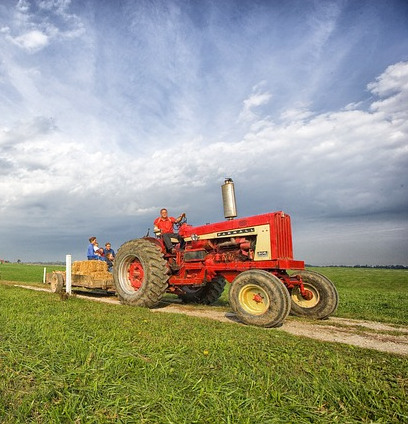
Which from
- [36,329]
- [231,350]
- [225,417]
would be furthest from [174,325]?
[225,417]

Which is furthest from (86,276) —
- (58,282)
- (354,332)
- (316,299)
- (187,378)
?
(187,378)

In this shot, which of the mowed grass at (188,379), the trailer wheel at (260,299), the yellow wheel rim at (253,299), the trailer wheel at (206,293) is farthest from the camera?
the trailer wheel at (206,293)

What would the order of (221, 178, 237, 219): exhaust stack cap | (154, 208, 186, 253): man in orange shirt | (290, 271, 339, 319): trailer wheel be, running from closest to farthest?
1. (290, 271, 339, 319): trailer wheel
2. (221, 178, 237, 219): exhaust stack cap
3. (154, 208, 186, 253): man in orange shirt

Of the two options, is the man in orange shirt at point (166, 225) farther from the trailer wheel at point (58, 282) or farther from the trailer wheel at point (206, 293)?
the trailer wheel at point (58, 282)

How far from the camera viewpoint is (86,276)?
33.0 ft

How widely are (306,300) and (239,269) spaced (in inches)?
69.3

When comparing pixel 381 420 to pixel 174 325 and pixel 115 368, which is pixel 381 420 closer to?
pixel 115 368

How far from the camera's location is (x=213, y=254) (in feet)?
25.8

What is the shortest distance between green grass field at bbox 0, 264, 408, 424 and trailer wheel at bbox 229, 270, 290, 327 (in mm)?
1140

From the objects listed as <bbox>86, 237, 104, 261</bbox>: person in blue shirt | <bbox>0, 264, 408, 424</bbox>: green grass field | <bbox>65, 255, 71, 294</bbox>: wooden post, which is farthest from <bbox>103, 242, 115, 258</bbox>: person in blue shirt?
<bbox>0, 264, 408, 424</bbox>: green grass field

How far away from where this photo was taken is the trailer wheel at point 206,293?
9.59m

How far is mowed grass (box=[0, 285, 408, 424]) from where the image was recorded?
7.64ft

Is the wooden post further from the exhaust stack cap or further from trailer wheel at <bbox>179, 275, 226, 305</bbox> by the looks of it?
the exhaust stack cap

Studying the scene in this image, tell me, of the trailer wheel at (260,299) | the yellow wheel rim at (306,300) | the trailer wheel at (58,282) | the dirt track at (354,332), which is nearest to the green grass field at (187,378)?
the dirt track at (354,332)
